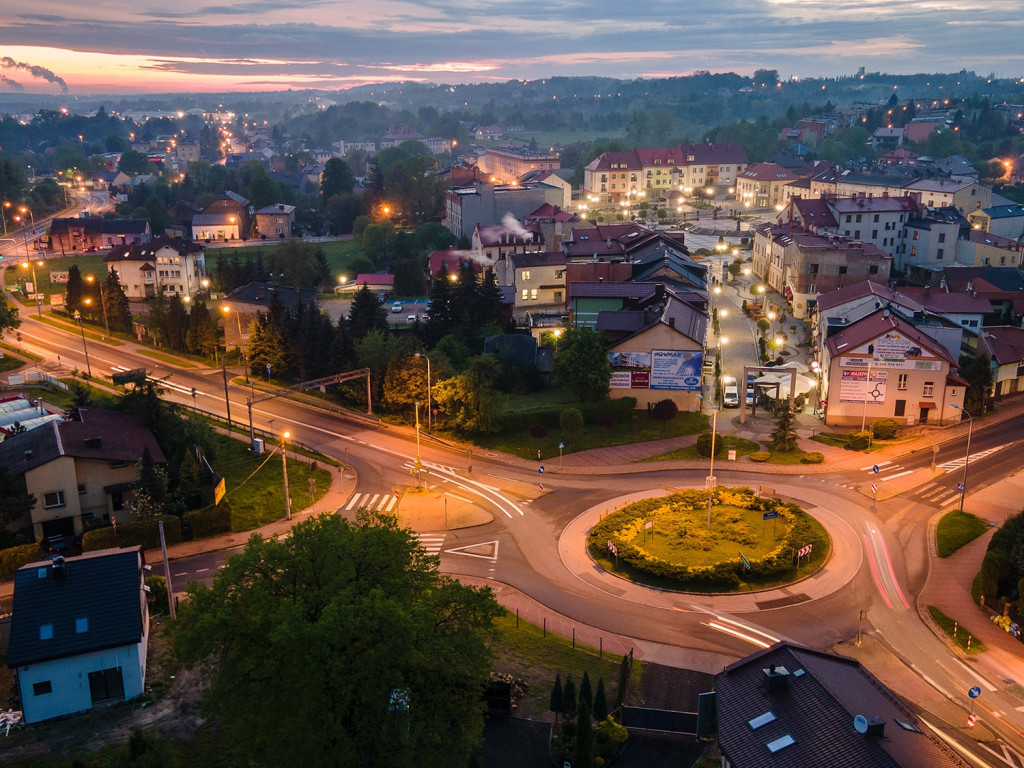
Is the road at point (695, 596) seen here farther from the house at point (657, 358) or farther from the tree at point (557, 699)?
the house at point (657, 358)

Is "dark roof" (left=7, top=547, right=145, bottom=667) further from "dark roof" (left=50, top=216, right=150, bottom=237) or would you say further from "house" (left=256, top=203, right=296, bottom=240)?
"house" (left=256, top=203, right=296, bottom=240)

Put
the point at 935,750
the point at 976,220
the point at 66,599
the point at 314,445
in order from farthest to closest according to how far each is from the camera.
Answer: the point at 976,220, the point at 314,445, the point at 66,599, the point at 935,750

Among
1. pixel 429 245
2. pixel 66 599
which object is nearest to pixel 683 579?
pixel 66 599

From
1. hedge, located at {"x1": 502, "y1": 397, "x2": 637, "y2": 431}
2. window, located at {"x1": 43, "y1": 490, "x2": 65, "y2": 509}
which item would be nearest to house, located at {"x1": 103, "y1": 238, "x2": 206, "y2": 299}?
hedge, located at {"x1": 502, "y1": 397, "x2": 637, "y2": 431}

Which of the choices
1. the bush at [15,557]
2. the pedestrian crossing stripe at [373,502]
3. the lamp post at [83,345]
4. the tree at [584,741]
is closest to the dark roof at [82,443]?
the bush at [15,557]

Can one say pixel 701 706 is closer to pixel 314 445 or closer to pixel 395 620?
pixel 395 620

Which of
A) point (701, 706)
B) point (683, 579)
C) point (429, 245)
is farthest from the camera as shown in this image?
point (429, 245)

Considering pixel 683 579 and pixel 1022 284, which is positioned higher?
pixel 1022 284
